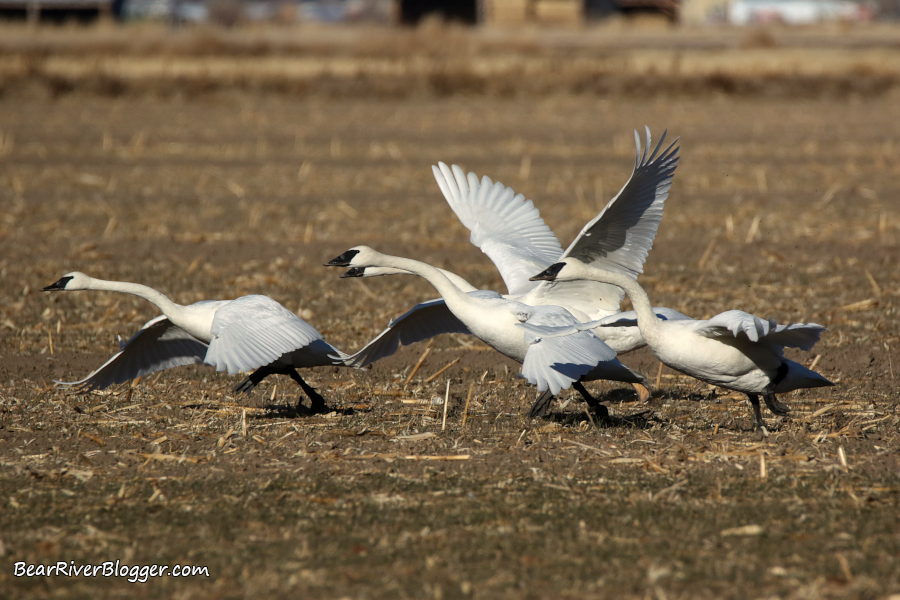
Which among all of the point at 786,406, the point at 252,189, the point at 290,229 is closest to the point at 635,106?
the point at 252,189

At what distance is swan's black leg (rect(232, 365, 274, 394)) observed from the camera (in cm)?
654

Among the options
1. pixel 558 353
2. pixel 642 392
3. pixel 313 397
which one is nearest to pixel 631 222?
pixel 642 392

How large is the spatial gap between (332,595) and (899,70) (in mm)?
31461

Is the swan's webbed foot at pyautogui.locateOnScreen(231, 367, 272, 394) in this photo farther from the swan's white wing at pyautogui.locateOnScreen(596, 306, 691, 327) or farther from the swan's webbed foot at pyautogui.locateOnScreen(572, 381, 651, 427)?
the swan's white wing at pyautogui.locateOnScreen(596, 306, 691, 327)

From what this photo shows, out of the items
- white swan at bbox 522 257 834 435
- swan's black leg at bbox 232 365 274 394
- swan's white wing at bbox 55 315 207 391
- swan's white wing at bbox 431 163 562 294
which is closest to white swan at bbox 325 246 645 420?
white swan at bbox 522 257 834 435

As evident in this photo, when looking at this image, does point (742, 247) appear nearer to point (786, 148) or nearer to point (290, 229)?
point (290, 229)

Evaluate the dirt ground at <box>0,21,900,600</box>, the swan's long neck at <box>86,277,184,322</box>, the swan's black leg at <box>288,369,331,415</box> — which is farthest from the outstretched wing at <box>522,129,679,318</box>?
the swan's long neck at <box>86,277,184,322</box>

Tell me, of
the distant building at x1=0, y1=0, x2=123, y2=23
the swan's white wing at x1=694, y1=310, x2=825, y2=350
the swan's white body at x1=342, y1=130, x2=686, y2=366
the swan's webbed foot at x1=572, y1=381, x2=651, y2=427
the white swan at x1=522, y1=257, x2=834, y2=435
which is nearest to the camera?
the swan's white wing at x1=694, y1=310, x2=825, y2=350

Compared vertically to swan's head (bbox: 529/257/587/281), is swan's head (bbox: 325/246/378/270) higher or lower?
lower

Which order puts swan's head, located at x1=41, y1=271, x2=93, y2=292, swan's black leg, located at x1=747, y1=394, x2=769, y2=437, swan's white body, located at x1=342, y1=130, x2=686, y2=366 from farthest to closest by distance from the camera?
swan's head, located at x1=41, y1=271, x2=93, y2=292 → swan's white body, located at x1=342, y1=130, x2=686, y2=366 → swan's black leg, located at x1=747, y1=394, x2=769, y2=437

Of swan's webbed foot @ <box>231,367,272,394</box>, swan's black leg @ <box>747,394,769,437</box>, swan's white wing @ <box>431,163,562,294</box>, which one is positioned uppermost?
swan's white wing @ <box>431,163,562,294</box>

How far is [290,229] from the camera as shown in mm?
12914

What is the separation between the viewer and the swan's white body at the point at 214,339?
577 centimetres

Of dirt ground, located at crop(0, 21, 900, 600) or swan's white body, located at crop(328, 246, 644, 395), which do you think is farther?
swan's white body, located at crop(328, 246, 644, 395)
